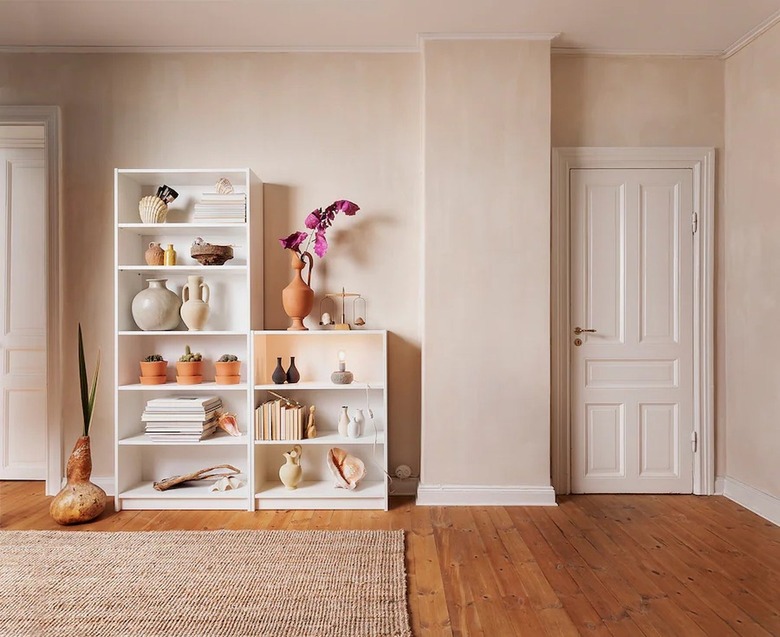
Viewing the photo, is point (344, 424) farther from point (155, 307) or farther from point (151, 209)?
A: point (151, 209)

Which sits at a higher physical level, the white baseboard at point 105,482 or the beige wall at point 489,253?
the beige wall at point 489,253

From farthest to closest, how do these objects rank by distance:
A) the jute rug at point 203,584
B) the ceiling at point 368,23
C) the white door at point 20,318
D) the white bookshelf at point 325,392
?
1. the white door at point 20,318
2. the white bookshelf at point 325,392
3. the ceiling at point 368,23
4. the jute rug at point 203,584

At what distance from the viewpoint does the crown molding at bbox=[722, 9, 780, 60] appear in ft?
10.3

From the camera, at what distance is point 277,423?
329 cm

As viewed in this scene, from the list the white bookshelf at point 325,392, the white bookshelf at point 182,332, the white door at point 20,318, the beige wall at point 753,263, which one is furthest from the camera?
the white door at point 20,318

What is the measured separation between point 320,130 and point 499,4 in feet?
4.08

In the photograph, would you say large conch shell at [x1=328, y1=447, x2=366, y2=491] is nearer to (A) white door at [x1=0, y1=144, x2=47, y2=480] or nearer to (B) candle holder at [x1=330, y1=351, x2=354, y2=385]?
(B) candle holder at [x1=330, y1=351, x2=354, y2=385]

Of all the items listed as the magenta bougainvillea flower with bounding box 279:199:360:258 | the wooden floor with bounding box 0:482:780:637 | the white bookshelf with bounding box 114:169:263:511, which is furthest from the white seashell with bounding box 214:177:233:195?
the wooden floor with bounding box 0:482:780:637

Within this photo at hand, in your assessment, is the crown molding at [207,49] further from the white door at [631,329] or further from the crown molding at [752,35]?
the crown molding at [752,35]

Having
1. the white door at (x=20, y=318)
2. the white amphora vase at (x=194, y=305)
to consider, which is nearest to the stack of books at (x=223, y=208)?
Answer: the white amphora vase at (x=194, y=305)

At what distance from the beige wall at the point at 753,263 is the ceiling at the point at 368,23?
0.27 meters

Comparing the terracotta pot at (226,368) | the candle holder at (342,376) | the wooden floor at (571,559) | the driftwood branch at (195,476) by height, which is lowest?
the wooden floor at (571,559)

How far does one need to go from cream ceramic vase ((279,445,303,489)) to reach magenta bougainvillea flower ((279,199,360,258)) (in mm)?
1176

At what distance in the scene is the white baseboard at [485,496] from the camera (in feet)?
11.0
